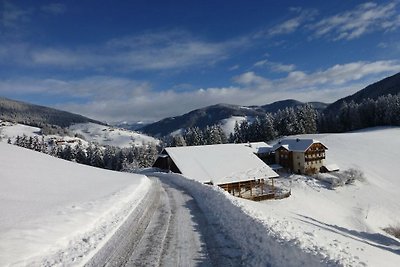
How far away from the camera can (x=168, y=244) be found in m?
14.2

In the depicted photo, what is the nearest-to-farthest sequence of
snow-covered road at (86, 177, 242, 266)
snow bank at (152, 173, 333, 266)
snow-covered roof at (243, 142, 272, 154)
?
snow bank at (152, 173, 333, 266) → snow-covered road at (86, 177, 242, 266) → snow-covered roof at (243, 142, 272, 154)

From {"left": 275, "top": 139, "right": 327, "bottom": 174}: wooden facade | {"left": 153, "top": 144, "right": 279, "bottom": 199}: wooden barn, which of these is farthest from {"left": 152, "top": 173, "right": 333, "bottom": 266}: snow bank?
{"left": 275, "top": 139, "right": 327, "bottom": 174}: wooden facade

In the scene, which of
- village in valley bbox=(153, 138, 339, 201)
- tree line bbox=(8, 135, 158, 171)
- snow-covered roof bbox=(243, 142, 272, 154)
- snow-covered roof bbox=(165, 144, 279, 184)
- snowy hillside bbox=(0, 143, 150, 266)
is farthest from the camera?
tree line bbox=(8, 135, 158, 171)

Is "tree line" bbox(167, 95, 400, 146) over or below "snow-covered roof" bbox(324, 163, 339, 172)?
over

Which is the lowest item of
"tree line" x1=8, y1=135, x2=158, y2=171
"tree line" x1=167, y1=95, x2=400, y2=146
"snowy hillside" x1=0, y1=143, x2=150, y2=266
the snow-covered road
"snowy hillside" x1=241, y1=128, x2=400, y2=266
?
"snowy hillside" x1=241, y1=128, x2=400, y2=266

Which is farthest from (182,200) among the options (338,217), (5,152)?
(338,217)

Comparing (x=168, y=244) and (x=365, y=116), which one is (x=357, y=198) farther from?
(x=365, y=116)

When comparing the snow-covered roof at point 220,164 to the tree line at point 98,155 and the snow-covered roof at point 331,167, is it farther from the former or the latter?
the tree line at point 98,155

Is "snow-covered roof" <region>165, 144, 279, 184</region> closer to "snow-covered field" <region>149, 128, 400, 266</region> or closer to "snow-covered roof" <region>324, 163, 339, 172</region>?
"snow-covered field" <region>149, 128, 400, 266</region>

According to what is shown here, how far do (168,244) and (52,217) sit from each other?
7833 mm

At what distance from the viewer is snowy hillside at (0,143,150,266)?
1282 cm

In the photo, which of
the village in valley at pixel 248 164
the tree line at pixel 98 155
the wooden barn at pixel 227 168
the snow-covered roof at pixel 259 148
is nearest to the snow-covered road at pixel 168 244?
the wooden barn at pixel 227 168

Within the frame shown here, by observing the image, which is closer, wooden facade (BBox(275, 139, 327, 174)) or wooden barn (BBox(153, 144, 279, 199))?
wooden barn (BBox(153, 144, 279, 199))

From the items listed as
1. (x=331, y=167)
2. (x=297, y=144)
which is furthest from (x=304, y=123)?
(x=331, y=167)
